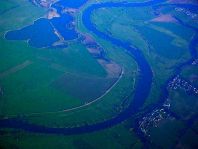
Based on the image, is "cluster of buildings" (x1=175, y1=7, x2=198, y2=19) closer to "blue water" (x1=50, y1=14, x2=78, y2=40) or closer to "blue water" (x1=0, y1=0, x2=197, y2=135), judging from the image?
"blue water" (x1=0, y1=0, x2=197, y2=135)

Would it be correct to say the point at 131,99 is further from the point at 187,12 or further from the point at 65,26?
the point at 187,12

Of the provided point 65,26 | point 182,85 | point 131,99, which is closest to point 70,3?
point 65,26

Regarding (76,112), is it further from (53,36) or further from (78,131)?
(53,36)

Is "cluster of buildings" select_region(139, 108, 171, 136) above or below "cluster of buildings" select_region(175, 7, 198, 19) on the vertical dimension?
below

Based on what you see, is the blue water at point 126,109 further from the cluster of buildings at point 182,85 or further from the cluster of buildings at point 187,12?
the cluster of buildings at point 187,12

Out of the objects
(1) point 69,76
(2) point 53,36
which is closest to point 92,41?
(2) point 53,36

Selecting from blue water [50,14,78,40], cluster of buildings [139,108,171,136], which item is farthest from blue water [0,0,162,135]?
blue water [50,14,78,40]
